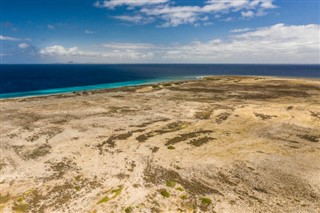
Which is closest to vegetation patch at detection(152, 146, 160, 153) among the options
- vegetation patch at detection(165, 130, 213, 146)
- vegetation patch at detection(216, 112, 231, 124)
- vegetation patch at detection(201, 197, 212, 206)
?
vegetation patch at detection(165, 130, 213, 146)

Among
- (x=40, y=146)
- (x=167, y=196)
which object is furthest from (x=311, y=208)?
(x=40, y=146)

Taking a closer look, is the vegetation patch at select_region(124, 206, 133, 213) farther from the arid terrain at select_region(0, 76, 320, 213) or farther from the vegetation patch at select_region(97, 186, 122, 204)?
the vegetation patch at select_region(97, 186, 122, 204)

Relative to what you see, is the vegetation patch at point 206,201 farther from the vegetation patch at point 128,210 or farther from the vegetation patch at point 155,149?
the vegetation patch at point 155,149

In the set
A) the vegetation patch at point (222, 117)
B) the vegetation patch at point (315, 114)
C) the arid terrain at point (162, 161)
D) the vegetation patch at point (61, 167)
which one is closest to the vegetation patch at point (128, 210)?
the arid terrain at point (162, 161)

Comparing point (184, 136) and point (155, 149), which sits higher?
point (184, 136)

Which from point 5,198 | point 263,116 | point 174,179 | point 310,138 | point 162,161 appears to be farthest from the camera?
point 263,116

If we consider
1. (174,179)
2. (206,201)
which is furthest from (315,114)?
(206,201)

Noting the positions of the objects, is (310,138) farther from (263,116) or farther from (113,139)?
(113,139)

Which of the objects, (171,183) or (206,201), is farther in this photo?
(171,183)
